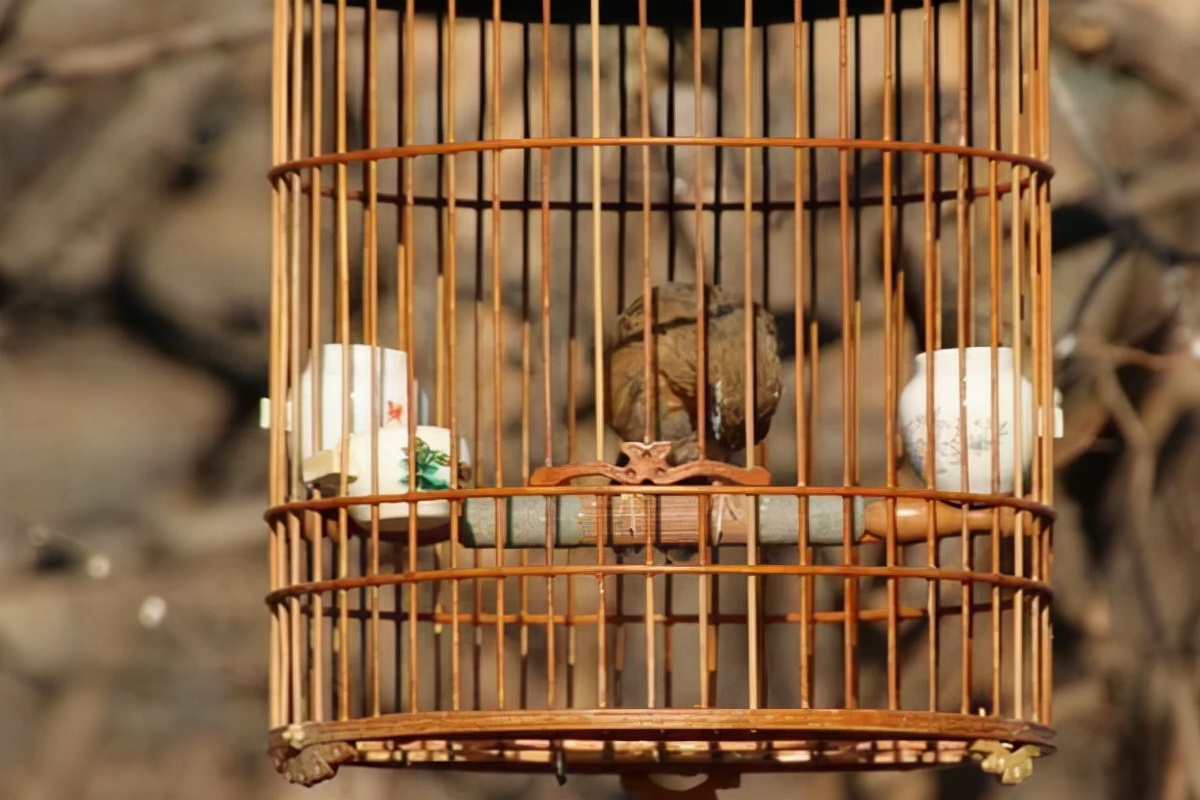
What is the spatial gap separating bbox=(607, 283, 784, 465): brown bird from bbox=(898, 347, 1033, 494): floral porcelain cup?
0.16 metres

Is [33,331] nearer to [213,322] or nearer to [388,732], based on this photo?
[213,322]

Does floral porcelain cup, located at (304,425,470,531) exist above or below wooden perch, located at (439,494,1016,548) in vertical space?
above

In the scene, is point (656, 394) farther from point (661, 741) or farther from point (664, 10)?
point (664, 10)

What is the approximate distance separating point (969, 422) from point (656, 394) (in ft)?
0.78

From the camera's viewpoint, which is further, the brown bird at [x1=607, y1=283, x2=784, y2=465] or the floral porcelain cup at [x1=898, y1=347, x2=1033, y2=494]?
the brown bird at [x1=607, y1=283, x2=784, y2=465]

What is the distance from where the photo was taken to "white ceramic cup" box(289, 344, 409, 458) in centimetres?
194

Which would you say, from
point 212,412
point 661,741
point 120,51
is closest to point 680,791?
point 661,741

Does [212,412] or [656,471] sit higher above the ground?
[212,412]

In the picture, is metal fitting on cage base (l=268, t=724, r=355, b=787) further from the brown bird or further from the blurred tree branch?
the blurred tree branch

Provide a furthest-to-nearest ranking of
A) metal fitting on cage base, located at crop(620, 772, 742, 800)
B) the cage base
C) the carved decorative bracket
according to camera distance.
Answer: metal fitting on cage base, located at crop(620, 772, 742, 800), the carved decorative bracket, the cage base

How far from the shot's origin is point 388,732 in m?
1.74

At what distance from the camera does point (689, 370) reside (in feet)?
6.82

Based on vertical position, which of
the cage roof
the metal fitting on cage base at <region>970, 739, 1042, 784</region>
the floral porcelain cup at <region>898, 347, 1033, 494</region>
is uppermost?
the cage roof

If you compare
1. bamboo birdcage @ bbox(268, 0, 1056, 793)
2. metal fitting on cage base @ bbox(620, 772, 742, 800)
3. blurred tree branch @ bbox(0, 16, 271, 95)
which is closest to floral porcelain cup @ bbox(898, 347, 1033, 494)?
bamboo birdcage @ bbox(268, 0, 1056, 793)
